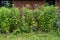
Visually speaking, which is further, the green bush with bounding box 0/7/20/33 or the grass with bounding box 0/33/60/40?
the green bush with bounding box 0/7/20/33

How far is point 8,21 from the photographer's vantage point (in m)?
9.82

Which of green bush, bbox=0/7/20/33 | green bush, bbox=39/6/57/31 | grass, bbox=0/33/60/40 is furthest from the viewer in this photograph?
green bush, bbox=39/6/57/31

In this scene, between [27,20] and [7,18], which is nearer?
[7,18]

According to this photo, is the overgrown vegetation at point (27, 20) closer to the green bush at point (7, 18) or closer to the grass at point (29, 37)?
the green bush at point (7, 18)

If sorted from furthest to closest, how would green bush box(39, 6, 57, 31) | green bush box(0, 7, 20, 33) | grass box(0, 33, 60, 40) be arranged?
green bush box(39, 6, 57, 31) < green bush box(0, 7, 20, 33) < grass box(0, 33, 60, 40)

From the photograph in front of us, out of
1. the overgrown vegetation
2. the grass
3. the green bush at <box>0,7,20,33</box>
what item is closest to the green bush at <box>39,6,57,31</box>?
the overgrown vegetation

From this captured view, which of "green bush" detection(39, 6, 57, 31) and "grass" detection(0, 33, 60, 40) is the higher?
"green bush" detection(39, 6, 57, 31)

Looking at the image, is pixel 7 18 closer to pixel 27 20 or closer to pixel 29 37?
pixel 27 20

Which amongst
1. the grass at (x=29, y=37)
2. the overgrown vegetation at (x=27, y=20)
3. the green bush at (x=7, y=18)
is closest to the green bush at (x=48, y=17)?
the overgrown vegetation at (x=27, y=20)

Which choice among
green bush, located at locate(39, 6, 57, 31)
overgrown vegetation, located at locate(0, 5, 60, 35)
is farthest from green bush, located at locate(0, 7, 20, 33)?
green bush, located at locate(39, 6, 57, 31)

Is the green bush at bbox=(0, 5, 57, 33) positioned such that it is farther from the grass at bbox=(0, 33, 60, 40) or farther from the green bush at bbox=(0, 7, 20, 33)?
the grass at bbox=(0, 33, 60, 40)

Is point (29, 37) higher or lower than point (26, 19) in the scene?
lower

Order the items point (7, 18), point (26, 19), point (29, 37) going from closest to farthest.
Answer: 1. point (29, 37)
2. point (7, 18)
3. point (26, 19)

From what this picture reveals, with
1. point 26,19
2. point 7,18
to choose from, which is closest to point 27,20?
point 26,19
